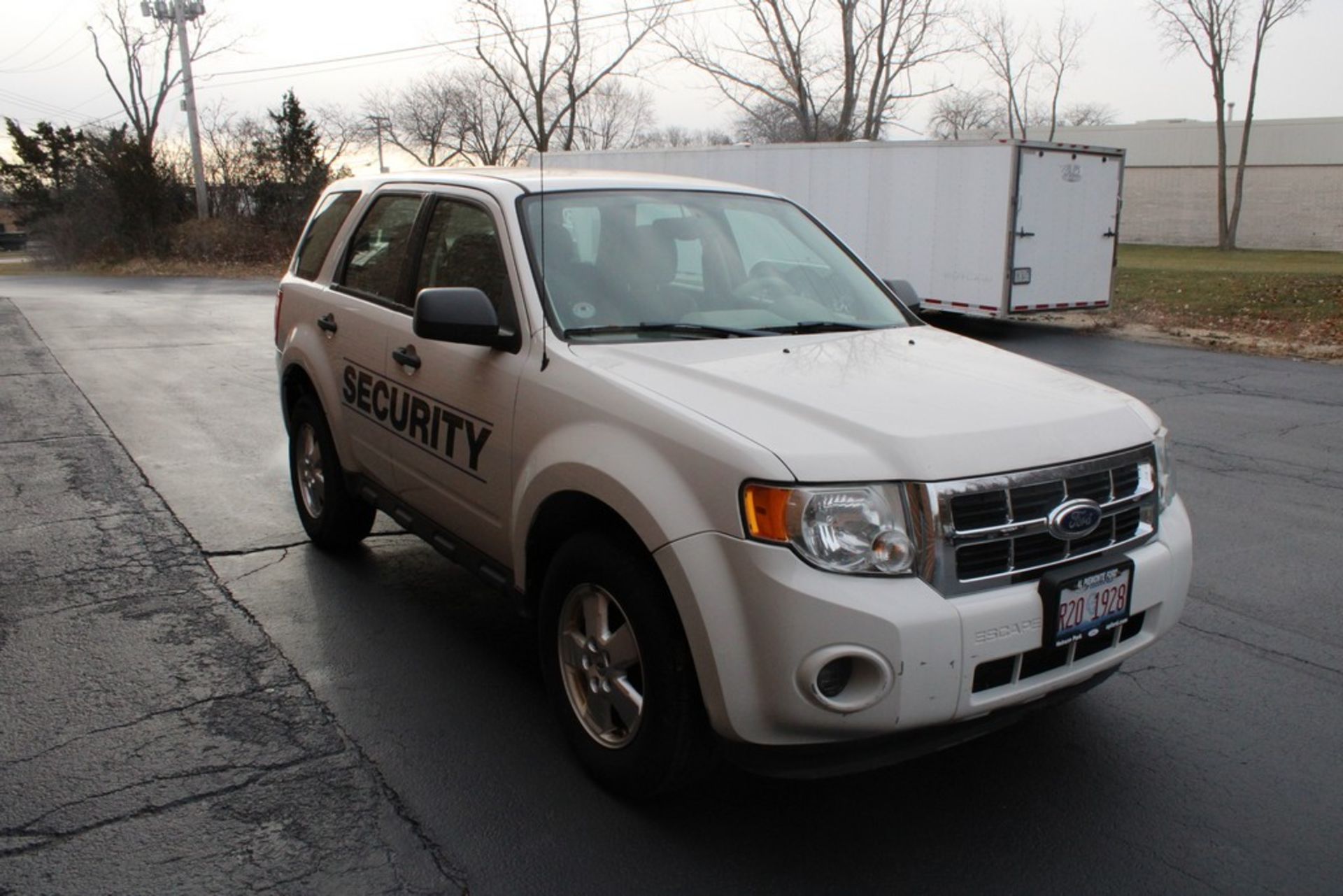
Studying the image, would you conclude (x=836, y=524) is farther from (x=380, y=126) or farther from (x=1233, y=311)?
(x=380, y=126)

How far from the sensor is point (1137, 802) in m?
3.37

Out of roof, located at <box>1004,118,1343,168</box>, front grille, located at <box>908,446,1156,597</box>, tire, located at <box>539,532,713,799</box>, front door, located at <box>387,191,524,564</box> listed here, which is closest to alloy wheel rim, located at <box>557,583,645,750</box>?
tire, located at <box>539,532,713,799</box>

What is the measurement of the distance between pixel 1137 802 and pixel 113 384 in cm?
1042

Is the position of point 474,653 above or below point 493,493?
below

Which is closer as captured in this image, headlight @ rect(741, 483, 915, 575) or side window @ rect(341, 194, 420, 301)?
headlight @ rect(741, 483, 915, 575)

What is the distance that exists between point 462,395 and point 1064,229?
14.2 m

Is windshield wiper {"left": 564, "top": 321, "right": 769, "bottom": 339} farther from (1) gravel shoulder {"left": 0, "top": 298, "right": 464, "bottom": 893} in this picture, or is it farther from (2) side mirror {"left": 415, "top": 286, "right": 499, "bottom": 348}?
(1) gravel shoulder {"left": 0, "top": 298, "right": 464, "bottom": 893}

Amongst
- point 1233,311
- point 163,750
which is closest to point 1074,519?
point 163,750

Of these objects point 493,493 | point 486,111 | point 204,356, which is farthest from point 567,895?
point 486,111

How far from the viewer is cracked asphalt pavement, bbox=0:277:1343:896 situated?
3.04 m

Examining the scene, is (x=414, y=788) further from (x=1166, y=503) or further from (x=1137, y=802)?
(x=1166, y=503)

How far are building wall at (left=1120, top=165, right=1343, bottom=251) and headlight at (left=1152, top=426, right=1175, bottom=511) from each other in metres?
50.6

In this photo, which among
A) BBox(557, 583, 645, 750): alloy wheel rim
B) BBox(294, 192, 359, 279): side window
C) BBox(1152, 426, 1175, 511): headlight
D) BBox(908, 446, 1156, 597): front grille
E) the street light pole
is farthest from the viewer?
the street light pole

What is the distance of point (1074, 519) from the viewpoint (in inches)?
119
